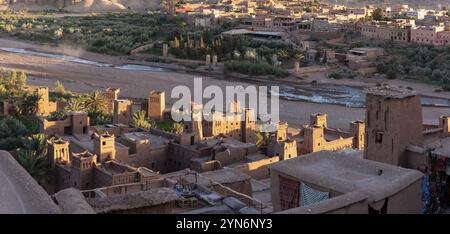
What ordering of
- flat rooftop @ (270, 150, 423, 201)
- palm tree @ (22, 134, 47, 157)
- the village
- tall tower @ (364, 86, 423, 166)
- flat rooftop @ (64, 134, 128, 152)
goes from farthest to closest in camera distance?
1. flat rooftop @ (64, 134, 128, 152)
2. palm tree @ (22, 134, 47, 157)
3. tall tower @ (364, 86, 423, 166)
4. the village
5. flat rooftop @ (270, 150, 423, 201)

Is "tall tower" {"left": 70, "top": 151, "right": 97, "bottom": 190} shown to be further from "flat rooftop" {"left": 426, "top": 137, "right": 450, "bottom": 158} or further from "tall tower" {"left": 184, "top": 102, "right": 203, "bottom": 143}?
"flat rooftop" {"left": 426, "top": 137, "right": 450, "bottom": 158}

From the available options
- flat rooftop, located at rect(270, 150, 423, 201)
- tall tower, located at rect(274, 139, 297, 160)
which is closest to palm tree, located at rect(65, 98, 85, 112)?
tall tower, located at rect(274, 139, 297, 160)

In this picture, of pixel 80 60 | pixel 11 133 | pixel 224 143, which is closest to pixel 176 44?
pixel 80 60

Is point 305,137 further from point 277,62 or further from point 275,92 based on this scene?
point 277,62

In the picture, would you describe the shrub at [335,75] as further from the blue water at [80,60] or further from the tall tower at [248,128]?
the tall tower at [248,128]

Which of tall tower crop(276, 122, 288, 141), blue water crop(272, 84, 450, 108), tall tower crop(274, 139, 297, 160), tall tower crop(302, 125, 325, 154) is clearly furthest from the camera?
blue water crop(272, 84, 450, 108)

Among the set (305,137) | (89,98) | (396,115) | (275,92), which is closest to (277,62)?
(275,92)

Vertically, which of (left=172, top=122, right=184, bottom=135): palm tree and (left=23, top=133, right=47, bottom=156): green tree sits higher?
(left=23, top=133, right=47, bottom=156): green tree
